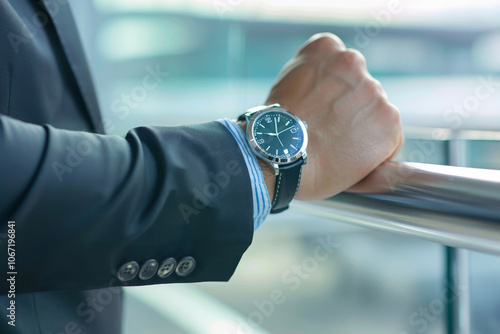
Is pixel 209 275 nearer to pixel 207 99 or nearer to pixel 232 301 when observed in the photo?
pixel 232 301

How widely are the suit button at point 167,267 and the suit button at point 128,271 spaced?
0.02 meters

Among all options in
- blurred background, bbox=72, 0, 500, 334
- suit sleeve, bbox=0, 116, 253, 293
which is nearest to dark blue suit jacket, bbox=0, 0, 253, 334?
suit sleeve, bbox=0, 116, 253, 293

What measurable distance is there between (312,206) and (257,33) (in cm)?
391

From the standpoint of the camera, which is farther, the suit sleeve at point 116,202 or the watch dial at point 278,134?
the watch dial at point 278,134

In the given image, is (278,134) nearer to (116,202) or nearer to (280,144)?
(280,144)

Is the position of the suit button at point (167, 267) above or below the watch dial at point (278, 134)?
below

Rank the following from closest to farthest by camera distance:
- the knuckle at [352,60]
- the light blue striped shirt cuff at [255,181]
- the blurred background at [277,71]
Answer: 1. the light blue striped shirt cuff at [255,181]
2. the knuckle at [352,60]
3. the blurred background at [277,71]

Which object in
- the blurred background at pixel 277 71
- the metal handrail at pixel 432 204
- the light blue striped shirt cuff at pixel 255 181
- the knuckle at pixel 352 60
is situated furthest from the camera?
the blurred background at pixel 277 71

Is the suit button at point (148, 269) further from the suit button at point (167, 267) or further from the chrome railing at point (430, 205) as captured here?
the chrome railing at point (430, 205)

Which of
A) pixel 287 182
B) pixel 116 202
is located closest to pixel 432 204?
pixel 287 182

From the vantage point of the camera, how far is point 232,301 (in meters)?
3.32

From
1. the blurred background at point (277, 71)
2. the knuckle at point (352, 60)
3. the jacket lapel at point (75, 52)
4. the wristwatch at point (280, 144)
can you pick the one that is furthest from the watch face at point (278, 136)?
the blurred background at point (277, 71)

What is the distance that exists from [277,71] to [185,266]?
4.12m

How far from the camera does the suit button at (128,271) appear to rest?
43cm
